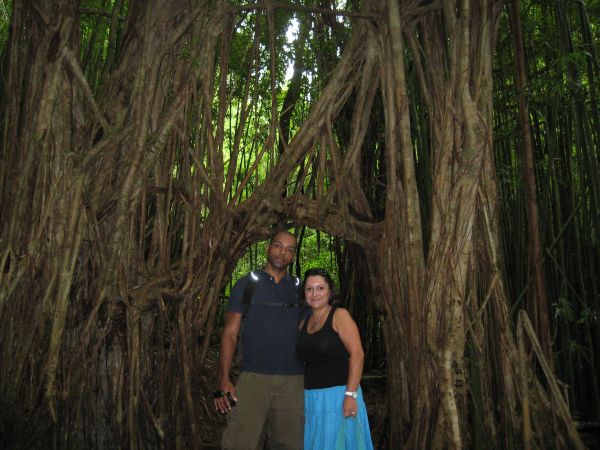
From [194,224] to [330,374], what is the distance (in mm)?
1177

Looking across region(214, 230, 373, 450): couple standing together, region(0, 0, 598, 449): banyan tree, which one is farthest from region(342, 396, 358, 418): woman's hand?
region(0, 0, 598, 449): banyan tree

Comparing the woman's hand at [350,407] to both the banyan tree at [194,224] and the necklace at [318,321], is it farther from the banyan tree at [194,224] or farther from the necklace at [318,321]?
the banyan tree at [194,224]

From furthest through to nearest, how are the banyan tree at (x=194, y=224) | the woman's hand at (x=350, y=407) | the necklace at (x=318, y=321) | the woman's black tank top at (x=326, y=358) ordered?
the banyan tree at (x=194, y=224), the necklace at (x=318, y=321), the woman's black tank top at (x=326, y=358), the woman's hand at (x=350, y=407)

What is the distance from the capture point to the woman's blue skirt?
2.29 metres

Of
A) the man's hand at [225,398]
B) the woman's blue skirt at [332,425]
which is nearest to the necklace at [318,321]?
the woman's blue skirt at [332,425]

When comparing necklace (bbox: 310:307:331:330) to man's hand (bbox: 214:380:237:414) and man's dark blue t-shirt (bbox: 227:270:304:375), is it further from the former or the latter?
man's hand (bbox: 214:380:237:414)

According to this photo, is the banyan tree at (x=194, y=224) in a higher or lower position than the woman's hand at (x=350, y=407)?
higher

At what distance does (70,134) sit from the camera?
2945 millimetres

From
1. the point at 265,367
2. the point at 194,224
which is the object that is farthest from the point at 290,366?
the point at 194,224

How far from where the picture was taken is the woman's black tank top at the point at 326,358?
7.84 feet

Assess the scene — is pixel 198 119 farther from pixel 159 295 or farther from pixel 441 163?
pixel 441 163

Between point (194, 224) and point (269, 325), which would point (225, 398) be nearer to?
point (269, 325)

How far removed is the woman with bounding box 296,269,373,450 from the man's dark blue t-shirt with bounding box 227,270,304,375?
94mm

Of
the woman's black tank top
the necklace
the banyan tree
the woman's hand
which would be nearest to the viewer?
the woman's hand
